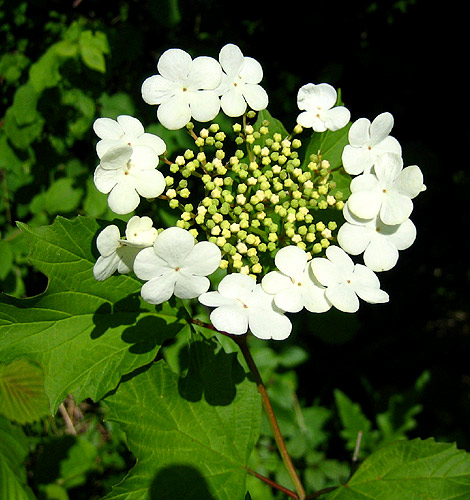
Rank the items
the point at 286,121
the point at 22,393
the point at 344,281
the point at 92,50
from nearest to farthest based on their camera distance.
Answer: the point at 344,281 → the point at 22,393 → the point at 92,50 → the point at 286,121

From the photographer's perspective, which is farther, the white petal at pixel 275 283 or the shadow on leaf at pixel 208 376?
the shadow on leaf at pixel 208 376

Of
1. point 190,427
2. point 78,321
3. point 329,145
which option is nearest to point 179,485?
point 190,427

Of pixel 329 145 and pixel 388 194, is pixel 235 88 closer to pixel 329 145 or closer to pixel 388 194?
pixel 329 145

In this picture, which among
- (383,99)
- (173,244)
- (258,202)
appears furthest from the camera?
(383,99)

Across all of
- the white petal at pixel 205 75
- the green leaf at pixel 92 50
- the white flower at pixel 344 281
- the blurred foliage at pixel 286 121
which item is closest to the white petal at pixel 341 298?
the white flower at pixel 344 281

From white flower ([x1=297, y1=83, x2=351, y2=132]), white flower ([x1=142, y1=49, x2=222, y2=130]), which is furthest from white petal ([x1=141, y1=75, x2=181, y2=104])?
white flower ([x1=297, y1=83, x2=351, y2=132])

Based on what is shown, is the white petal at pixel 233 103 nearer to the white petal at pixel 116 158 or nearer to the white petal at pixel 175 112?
the white petal at pixel 175 112
